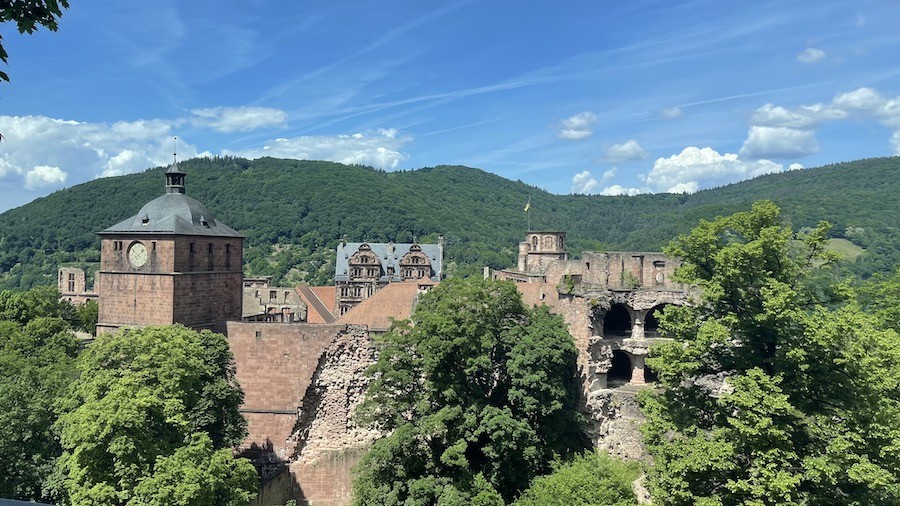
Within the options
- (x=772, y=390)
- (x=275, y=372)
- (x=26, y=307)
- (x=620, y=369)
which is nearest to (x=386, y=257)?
(x=26, y=307)

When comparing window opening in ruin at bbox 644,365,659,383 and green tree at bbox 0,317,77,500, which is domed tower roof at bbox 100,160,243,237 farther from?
window opening in ruin at bbox 644,365,659,383

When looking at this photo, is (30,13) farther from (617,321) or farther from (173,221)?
(617,321)

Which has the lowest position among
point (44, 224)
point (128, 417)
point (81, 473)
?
point (81, 473)

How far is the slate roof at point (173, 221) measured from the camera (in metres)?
25.3

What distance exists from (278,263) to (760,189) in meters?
120

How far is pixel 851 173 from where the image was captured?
141 meters

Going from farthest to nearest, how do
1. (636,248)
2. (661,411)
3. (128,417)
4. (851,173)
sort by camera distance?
(851,173) < (636,248) < (128,417) < (661,411)

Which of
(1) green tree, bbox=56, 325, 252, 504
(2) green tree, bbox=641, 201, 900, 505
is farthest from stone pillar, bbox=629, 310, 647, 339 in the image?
(1) green tree, bbox=56, 325, 252, 504

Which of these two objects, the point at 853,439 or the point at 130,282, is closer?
the point at 853,439

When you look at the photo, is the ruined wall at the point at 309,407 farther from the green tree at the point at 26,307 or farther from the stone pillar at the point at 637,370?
the green tree at the point at 26,307

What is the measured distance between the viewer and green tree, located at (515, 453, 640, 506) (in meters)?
17.7

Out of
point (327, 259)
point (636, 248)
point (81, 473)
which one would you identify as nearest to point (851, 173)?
point (636, 248)

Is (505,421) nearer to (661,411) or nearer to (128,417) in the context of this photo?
(661,411)

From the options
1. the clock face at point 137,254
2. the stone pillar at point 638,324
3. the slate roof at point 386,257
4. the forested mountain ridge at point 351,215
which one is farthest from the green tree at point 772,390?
the forested mountain ridge at point 351,215
